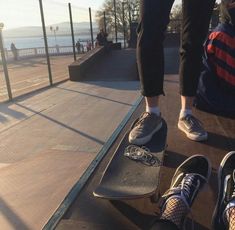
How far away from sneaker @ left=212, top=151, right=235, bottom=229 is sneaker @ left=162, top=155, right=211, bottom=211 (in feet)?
0.24

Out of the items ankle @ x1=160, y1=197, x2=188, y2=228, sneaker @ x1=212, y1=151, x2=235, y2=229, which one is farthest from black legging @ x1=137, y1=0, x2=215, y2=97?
ankle @ x1=160, y1=197, x2=188, y2=228

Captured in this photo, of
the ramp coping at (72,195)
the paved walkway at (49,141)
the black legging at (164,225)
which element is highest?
the black legging at (164,225)

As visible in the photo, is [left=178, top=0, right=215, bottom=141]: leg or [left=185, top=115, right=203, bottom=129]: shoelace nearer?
[left=178, top=0, right=215, bottom=141]: leg

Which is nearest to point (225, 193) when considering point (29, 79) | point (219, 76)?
point (219, 76)

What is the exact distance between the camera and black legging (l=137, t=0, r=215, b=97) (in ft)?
5.99

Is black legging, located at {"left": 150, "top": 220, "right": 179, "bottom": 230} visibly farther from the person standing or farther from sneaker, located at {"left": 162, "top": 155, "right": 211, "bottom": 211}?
A: the person standing

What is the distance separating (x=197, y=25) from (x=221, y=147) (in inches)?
29.3

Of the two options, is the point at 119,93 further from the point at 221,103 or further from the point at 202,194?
the point at 202,194

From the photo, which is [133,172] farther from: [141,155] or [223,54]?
[223,54]

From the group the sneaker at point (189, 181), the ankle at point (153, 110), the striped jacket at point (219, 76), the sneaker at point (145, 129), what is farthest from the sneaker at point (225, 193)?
the striped jacket at point (219, 76)

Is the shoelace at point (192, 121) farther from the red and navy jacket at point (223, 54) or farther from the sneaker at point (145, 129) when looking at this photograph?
the red and navy jacket at point (223, 54)

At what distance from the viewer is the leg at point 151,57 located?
Result: 1812 millimetres

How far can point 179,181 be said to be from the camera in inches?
55.2

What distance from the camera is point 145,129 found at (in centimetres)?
184
